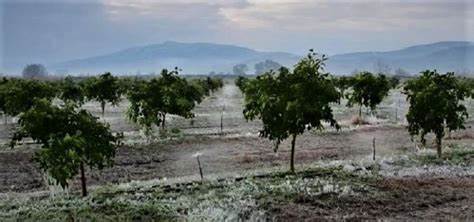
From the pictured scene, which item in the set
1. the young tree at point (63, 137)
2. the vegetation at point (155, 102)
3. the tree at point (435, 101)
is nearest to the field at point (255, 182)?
the young tree at point (63, 137)

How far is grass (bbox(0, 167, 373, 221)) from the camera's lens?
21892 mm

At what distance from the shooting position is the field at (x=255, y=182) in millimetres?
22531

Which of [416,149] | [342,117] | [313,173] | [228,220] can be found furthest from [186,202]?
[342,117]

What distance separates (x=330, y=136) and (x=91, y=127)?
87.6 feet

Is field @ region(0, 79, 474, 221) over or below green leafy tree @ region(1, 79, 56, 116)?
below

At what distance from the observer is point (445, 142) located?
144 feet

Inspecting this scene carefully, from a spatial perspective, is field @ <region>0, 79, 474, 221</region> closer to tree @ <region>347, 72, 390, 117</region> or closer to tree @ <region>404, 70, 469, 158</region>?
tree @ <region>404, 70, 469, 158</region>

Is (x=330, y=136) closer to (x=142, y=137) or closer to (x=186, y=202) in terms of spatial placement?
(x=142, y=137)

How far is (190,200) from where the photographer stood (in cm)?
2400

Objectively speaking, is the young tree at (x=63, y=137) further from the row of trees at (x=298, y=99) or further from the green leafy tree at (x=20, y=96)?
the green leafy tree at (x=20, y=96)

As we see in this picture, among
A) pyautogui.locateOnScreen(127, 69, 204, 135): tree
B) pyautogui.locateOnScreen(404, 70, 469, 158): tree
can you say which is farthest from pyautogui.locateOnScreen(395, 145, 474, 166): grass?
pyautogui.locateOnScreen(127, 69, 204, 135): tree

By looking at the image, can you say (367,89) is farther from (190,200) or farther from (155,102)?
(190,200)

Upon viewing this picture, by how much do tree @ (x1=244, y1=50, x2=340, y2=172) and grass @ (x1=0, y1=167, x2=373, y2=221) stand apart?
2.61 metres

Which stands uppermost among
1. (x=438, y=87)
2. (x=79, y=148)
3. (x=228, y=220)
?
(x=438, y=87)
